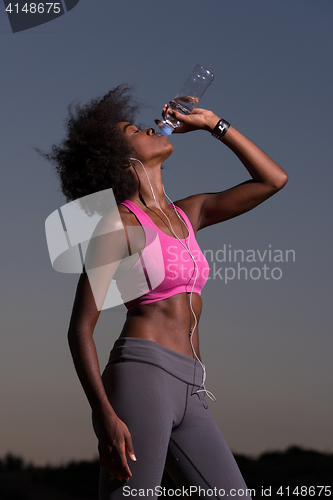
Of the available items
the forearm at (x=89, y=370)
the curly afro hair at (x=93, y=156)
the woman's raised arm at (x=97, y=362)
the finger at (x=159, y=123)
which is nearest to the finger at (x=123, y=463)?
the woman's raised arm at (x=97, y=362)

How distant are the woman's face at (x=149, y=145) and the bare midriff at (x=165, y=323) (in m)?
0.60

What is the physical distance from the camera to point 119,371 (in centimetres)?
157

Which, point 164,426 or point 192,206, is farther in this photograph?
point 192,206

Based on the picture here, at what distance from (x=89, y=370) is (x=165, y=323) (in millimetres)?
335

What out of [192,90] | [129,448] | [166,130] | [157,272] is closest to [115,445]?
[129,448]

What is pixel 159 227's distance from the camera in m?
1.85

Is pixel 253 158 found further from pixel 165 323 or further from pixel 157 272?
pixel 165 323

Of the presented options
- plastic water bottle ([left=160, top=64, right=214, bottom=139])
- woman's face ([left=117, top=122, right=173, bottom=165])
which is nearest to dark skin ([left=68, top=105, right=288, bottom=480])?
woman's face ([left=117, top=122, right=173, bottom=165])

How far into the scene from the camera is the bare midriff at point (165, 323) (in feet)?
5.38

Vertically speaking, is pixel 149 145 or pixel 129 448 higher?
pixel 149 145

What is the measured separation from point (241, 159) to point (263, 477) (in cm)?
542

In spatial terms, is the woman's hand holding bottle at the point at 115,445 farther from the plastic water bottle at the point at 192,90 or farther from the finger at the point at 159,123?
the plastic water bottle at the point at 192,90

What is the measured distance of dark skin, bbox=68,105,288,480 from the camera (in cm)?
143

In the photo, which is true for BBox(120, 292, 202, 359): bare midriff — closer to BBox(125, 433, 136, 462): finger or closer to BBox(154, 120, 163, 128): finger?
BBox(125, 433, 136, 462): finger
